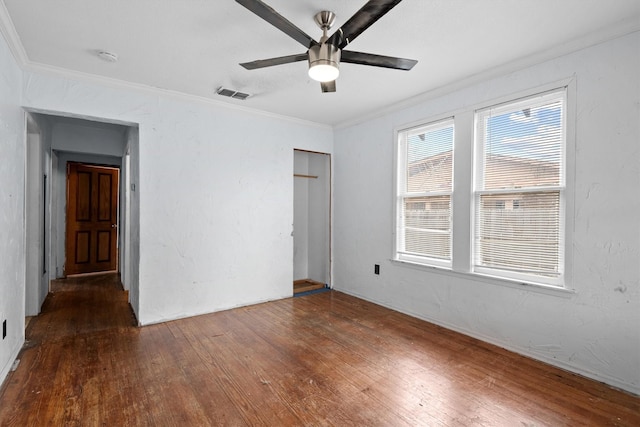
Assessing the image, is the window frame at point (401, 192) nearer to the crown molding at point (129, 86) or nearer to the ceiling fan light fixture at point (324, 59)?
the crown molding at point (129, 86)

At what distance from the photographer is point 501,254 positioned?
3002mm

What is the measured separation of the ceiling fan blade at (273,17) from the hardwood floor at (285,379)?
229 cm

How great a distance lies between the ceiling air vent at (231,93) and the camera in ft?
11.5

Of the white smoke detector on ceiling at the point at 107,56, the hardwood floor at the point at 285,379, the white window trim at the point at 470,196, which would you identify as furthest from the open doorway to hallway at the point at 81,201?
the white window trim at the point at 470,196

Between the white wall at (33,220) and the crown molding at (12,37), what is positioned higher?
the crown molding at (12,37)

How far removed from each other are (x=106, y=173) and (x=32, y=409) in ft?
17.4

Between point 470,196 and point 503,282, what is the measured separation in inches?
34.5

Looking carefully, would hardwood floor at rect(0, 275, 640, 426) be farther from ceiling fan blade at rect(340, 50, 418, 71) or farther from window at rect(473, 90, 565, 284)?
ceiling fan blade at rect(340, 50, 418, 71)

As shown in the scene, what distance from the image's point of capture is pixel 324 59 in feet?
6.39

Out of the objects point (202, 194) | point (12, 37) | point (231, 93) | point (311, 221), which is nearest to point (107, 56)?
point (12, 37)

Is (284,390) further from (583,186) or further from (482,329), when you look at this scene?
(583,186)

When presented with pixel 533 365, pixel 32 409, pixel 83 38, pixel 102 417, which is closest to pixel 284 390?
pixel 102 417

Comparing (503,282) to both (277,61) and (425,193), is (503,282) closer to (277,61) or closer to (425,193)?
(425,193)

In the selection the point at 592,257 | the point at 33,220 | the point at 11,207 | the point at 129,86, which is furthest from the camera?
the point at 33,220
